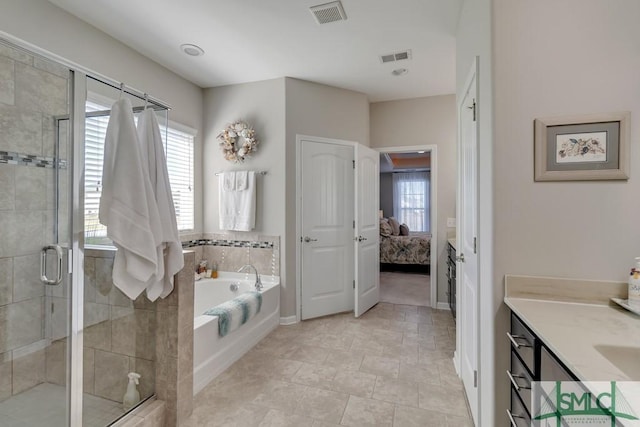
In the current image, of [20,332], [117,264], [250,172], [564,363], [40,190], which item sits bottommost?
[20,332]

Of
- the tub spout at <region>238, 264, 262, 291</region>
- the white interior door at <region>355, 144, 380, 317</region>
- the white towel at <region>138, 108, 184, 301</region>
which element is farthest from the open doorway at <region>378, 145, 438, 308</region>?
the white towel at <region>138, 108, 184, 301</region>

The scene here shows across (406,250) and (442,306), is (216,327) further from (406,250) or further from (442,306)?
(406,250)

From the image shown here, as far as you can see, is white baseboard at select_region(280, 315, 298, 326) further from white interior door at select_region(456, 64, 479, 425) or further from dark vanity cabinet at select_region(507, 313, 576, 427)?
dark vanity cabinet at select_region(507, 313, 576, 427)

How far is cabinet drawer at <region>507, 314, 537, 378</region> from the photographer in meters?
1.05

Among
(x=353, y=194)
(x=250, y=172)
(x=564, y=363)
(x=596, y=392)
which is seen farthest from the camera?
(x=353, y=194)

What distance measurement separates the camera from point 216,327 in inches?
89.0

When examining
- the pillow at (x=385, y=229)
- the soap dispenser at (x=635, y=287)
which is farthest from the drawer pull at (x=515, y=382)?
the pillow at (x=385, y=229)

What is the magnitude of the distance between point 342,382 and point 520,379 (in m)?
1.29

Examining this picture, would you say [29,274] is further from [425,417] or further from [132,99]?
[425,417]

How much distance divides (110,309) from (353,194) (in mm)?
2636

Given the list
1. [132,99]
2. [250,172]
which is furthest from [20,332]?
[250,172]

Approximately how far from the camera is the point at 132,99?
1.70 m

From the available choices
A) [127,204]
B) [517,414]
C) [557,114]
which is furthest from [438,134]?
[127,204]

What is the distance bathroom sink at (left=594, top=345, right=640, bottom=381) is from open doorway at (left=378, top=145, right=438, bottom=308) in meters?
2.94
